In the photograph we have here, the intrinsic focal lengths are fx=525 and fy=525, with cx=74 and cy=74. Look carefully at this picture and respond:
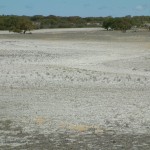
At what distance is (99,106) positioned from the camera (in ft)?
39.3

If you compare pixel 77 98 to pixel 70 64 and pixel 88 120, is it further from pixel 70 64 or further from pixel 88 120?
pixel 70 64

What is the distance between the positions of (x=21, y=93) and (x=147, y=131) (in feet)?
18.8

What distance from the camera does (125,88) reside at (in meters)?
15.8

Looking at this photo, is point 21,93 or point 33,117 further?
point 21,93

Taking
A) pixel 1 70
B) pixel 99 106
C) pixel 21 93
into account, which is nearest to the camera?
pixel 99 106

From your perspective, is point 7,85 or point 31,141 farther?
point 7,85

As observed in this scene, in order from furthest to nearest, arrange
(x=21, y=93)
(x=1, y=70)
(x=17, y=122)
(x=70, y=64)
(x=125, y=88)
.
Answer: (x=70, y=64), (x=1, y=70), (x=125, y=88), (x=21, y=93), (x=17, y=122)

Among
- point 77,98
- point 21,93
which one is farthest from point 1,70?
point 77,98

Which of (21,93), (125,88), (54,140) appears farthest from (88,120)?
(125,88)

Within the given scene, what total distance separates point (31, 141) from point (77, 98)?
4922 mm

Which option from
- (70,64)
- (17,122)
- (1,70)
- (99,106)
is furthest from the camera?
(70,64)

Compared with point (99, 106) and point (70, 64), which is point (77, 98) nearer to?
point (99, 106)

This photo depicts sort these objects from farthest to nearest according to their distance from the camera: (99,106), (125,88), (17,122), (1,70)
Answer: (1,70), (125,88), (99,106), (17,122)

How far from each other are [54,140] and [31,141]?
0.38m
